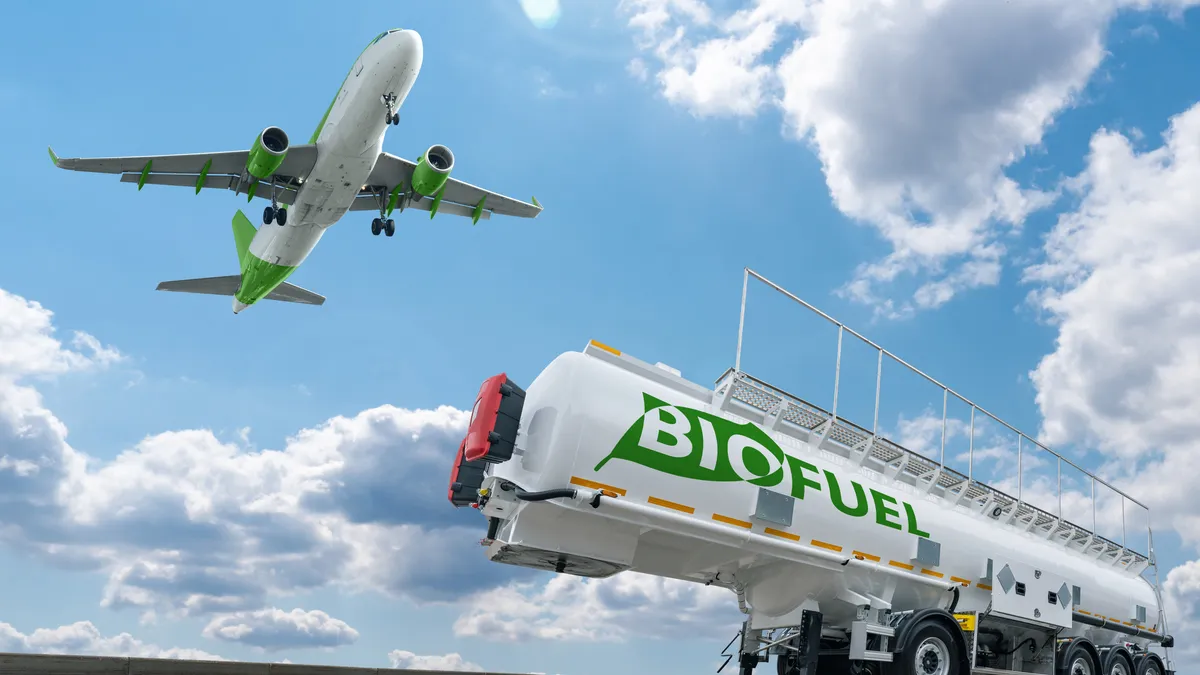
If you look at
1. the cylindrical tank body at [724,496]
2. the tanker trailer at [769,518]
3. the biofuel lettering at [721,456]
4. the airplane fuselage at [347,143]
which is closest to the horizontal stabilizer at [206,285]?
the airplane fuselage at [347,143]

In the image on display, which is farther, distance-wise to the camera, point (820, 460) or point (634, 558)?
point (820, 460)

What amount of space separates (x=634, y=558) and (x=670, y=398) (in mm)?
1935

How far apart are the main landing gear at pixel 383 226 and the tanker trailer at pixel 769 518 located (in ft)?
61.5

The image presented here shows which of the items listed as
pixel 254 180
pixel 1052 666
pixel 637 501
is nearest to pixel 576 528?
pixel 637 501

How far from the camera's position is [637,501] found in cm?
838

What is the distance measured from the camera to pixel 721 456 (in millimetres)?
9125

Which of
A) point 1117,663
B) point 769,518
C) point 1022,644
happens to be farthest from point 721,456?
point 1117,663

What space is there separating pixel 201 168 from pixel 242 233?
20.6 feet

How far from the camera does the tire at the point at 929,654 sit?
9867 mm

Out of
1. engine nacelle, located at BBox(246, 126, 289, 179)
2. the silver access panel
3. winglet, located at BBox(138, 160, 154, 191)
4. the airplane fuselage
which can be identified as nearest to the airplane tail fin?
the airplane fuselage

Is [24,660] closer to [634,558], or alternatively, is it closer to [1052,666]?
[634,558]

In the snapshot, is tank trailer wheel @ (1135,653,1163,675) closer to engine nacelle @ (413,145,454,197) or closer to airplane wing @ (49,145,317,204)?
engine nacelle @ (413,145,454,197)

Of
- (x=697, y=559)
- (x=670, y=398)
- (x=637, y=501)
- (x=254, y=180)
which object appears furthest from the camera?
(x=254, y=180)

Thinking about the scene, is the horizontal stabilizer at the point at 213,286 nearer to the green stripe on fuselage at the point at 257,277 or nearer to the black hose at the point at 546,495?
the green stripe on fuselage at the point at 257,277
